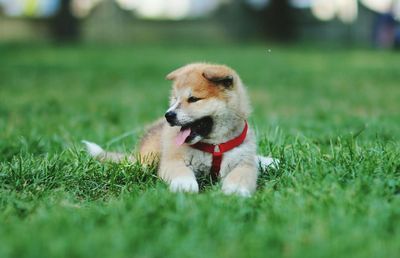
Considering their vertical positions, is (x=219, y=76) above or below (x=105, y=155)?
above

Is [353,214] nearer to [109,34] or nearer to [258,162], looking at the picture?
[258,162]

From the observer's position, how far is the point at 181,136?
4.06m

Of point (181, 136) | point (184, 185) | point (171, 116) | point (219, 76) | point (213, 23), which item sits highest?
point (219, 76)

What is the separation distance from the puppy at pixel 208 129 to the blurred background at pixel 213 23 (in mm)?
21976

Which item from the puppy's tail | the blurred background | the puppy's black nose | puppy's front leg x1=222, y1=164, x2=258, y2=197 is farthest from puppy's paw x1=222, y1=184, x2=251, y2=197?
the blurred background

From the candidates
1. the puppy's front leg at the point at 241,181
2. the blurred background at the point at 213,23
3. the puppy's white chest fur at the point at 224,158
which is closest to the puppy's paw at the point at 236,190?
the puppy's front leg at the point at 241,181

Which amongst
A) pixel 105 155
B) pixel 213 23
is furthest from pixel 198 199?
pixel 213 23

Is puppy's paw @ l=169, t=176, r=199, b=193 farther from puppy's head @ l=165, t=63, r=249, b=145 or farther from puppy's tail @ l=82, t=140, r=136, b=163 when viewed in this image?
puppy's tail @ l=82, t=140, r=136, b=163

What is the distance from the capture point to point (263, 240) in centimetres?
286

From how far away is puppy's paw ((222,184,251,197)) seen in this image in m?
3.61

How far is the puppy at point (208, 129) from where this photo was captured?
4.03 meters

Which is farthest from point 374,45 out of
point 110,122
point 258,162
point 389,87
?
point 258,162

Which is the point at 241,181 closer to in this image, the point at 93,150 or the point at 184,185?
the point at 184,185

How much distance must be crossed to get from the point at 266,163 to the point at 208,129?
502mm
